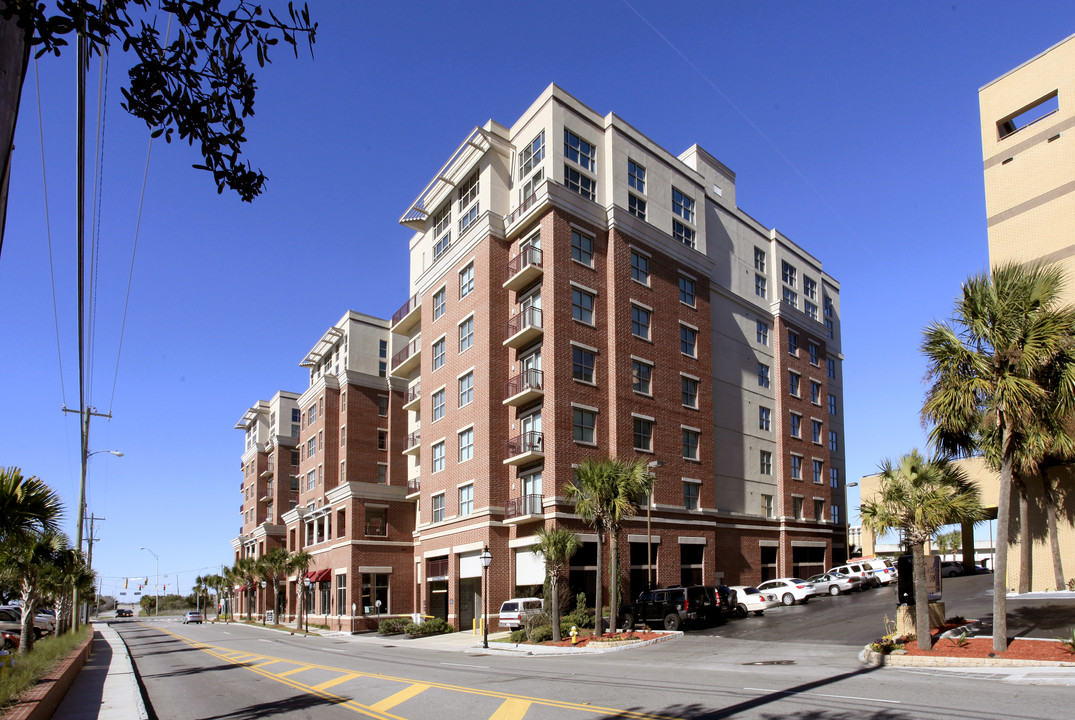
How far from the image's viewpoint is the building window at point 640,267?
4578 centimetres

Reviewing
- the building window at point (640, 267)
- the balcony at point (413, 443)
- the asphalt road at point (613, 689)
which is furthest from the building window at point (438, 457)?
the asphalt road at point (613, 689)

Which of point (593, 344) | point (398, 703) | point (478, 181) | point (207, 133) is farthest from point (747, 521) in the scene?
point (207, 133)

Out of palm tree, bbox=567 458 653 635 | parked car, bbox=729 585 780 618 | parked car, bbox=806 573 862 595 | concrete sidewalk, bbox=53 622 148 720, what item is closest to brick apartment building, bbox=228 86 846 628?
palm tree, bbox=567 458 653 635

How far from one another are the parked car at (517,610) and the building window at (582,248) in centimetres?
1796

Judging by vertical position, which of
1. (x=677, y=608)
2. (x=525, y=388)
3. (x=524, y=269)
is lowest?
(x=677, y=608)

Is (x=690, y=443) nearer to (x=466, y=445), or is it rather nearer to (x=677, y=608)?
(x=466, y=445)

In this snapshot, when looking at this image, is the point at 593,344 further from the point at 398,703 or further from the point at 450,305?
the point at 398,703

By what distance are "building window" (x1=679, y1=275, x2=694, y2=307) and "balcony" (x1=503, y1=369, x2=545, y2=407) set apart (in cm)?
1213

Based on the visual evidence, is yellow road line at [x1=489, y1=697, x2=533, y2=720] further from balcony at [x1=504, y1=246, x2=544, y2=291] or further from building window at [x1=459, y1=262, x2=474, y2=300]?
building window at [x1=459, y1=262, x2=474, y2=300]

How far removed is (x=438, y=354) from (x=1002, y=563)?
123 feet

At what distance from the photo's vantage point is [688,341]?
49.2m

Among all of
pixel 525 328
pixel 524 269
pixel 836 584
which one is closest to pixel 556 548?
pixel 525 328

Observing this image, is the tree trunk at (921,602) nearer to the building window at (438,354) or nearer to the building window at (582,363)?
the building window at (582,363)

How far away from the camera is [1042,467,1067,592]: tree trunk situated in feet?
88.2
